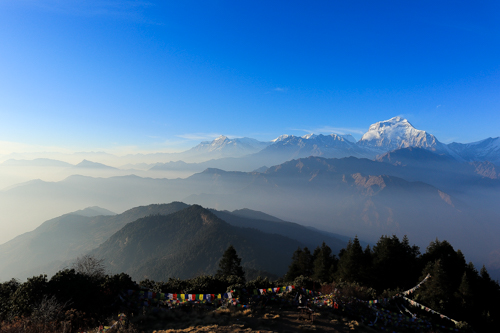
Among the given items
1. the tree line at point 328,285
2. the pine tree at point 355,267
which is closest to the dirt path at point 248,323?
the tree line at point 328,285

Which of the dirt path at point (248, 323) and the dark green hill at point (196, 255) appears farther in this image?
the dark green hill at point (196, 255)

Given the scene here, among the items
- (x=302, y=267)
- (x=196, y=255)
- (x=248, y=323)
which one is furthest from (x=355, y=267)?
(x=196, y=255)

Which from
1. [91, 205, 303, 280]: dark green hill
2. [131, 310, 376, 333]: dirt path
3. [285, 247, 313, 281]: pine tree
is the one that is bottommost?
[91, 205, 303, 280]: dark green hill

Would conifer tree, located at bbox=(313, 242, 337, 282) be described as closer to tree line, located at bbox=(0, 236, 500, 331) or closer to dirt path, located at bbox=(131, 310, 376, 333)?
tree line, located at bbox=(0, 236, 500, 331)

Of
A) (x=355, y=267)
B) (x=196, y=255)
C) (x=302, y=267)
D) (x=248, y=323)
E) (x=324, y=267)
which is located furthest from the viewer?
(x=196, y=255)

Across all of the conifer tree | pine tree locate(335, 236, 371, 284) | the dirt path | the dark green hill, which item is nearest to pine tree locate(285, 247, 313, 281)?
the conifer tree

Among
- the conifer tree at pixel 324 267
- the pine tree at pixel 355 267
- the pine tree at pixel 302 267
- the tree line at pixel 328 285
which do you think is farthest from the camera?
the pine tree at pixel 302 267

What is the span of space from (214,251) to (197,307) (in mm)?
166768

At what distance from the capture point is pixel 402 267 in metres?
35.8

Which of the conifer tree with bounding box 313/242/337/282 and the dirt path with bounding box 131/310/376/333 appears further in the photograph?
the conifer tree with bounding box 313/242/337/282

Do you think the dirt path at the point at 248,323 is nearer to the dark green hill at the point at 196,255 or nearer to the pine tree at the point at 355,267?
the pine tree at the point at 355,267

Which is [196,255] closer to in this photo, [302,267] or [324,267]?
[302,267]

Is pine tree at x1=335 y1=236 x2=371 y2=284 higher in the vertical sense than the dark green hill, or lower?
higher

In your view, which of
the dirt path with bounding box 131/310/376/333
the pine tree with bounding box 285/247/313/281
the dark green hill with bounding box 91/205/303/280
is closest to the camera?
the dirt path with bounding box 131/310/376/333
